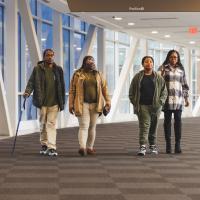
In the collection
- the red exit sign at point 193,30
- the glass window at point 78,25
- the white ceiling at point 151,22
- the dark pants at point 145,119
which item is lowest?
the dark pants at point 145,119

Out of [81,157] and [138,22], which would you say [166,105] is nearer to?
[81,157]

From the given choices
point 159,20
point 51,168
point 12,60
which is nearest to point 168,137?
point 51,168

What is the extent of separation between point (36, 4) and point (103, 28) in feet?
14.2

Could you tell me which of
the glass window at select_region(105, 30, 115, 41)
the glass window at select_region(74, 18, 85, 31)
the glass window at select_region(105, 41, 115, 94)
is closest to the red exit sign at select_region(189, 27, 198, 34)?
the glass window at select_region(74, 18, 85, 31)

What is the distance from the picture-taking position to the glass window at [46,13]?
867 inches

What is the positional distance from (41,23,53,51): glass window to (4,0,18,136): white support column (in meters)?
5.77

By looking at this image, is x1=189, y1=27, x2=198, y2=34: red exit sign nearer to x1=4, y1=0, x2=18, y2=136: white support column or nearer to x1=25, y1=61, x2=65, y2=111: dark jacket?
x1=4, y1=0, x2=18, y2=136: white support column

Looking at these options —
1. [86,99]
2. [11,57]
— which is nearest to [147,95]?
[86,99]

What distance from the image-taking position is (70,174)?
839 centimetres

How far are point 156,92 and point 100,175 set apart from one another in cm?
300

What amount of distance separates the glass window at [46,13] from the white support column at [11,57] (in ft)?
18.4

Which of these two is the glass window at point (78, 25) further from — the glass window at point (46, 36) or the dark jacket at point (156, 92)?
the dark jacket at point (156, 92)

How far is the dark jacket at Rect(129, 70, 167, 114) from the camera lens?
36.1ft

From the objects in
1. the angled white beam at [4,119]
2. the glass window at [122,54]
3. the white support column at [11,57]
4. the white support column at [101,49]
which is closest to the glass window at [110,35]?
the glass window at [122,54]
